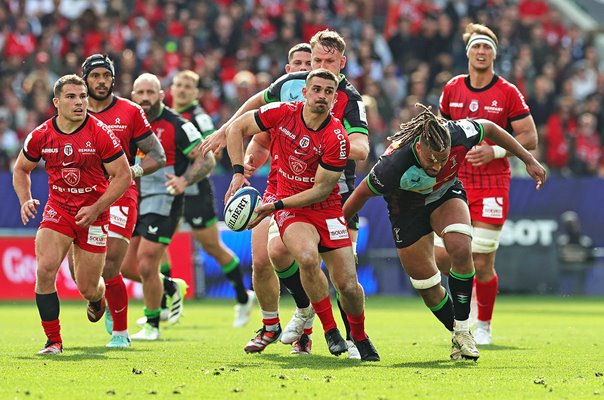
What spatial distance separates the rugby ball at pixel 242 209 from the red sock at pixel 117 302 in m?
2.15

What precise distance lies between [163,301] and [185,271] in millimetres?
5866

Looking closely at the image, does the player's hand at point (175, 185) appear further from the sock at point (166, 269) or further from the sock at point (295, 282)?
the sock at point (295, 282)

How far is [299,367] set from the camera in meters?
9.80

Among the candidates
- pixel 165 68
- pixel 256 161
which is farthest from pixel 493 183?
pixel 165 68

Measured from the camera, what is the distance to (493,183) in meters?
12.8

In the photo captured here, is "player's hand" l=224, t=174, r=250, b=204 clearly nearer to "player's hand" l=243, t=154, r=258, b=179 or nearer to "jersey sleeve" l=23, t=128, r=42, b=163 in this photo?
"player's hand" l=243, t=154, r=258, b=179

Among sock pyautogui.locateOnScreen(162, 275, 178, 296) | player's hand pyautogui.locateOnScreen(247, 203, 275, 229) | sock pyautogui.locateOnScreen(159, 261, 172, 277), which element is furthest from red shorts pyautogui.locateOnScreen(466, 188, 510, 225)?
sock pyautogui.locateOnScreen(159, 261, 172, 277)

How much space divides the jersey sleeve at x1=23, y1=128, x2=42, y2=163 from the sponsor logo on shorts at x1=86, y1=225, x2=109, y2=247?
2.51 feet

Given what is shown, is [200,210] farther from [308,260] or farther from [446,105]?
[308,260]

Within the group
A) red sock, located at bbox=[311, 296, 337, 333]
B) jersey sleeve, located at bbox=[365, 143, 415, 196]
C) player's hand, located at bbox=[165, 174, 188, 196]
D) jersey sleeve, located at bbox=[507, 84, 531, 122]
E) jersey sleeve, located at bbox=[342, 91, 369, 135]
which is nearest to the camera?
jersey sleeve, located at bbox=[365, 143, 415, 196]

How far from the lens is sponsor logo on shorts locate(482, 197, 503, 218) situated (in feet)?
41.9

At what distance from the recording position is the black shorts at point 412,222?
10.6 m

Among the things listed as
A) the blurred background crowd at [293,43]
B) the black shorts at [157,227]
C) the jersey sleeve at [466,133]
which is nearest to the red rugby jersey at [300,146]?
the jersey sleeve at [466,133]

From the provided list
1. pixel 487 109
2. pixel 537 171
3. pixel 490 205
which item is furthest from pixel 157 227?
pixel 537 171
